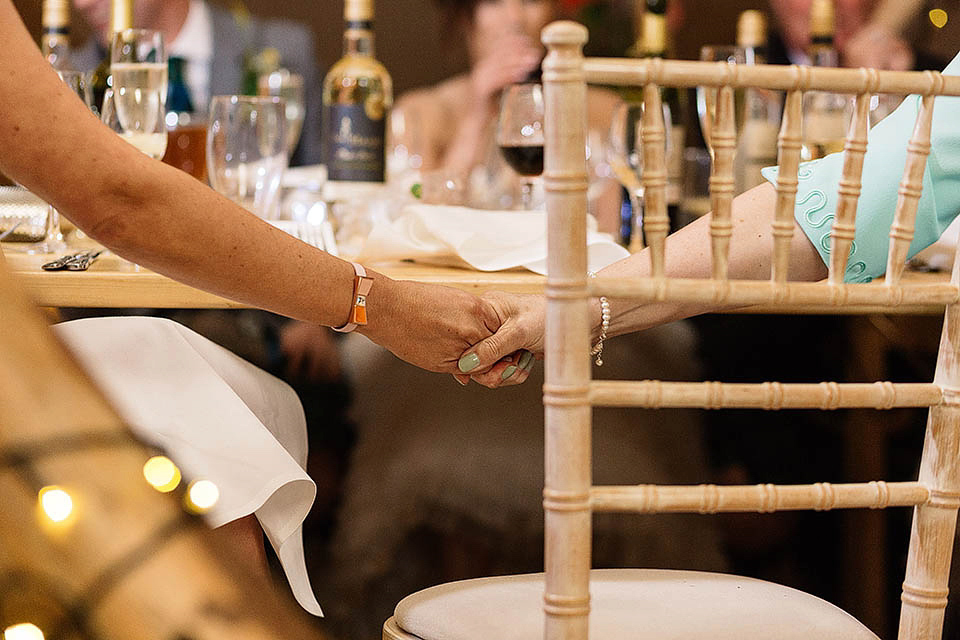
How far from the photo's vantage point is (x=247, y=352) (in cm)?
149

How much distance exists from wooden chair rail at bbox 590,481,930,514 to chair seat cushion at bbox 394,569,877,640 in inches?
5.1

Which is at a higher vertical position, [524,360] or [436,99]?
[436,99]

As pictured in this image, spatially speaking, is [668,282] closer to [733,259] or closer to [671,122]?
[733,259]

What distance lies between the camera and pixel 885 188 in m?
0.92

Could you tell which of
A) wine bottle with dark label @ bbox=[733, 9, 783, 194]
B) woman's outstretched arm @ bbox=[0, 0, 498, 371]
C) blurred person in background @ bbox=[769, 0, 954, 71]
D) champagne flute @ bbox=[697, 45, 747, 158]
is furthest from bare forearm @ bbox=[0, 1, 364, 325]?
blurred person in background @ bbox=[769, 0, 954, 71]

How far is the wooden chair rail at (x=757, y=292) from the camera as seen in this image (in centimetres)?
64

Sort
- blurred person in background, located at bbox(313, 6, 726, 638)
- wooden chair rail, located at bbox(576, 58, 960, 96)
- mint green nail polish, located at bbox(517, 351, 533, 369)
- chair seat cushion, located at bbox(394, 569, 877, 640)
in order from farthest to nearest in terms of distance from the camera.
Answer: blurred person in background, located at bbox(313, 6, 726, 638), mint green nail polish, located at bbox(517, 351, 533, 369), chair seat cushion, located at bbox(394, 569, 877, 640), wooden chair rail, located at bbox(576, 58, 960, 96)

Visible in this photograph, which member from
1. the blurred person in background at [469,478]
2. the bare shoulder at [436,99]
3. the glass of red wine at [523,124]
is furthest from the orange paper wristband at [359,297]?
the bare shoulder at [436,99]

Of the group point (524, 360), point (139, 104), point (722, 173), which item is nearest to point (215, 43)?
point (139, 104)

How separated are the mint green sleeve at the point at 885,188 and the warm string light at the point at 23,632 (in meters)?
0.79

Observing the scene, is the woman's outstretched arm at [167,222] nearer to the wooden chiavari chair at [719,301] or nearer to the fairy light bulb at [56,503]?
the wooden chiavari chair at [719,301]

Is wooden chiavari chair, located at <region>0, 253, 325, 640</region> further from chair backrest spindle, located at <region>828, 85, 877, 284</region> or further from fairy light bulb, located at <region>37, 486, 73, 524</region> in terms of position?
chair backrest spindle, located at <region>828, 85, 877, 284</region>

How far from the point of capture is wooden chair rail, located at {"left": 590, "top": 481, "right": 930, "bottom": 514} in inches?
26.2

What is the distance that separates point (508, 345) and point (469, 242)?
17 centimetres
